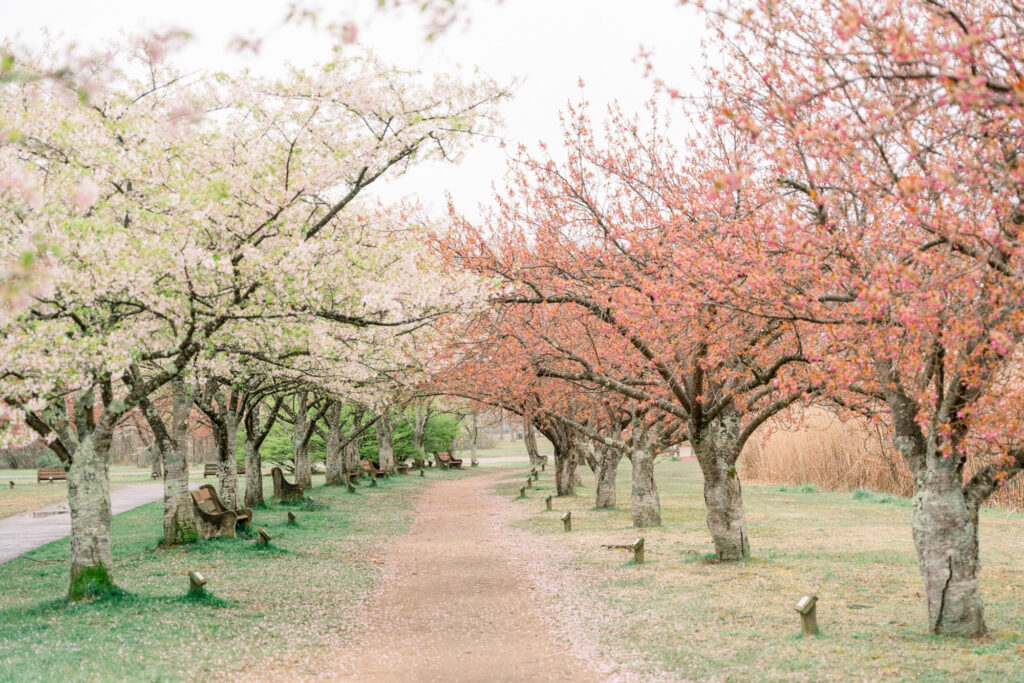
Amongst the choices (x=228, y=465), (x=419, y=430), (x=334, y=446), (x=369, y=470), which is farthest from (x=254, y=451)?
(x=419, y=430)

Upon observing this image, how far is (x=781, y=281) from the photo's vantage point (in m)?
8.31

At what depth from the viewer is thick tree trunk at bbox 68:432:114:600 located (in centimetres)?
1114

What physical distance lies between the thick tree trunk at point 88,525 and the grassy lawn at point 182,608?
321 millimetres

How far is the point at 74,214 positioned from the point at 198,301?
2202 mm

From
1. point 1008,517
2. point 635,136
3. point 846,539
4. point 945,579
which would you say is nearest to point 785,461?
point 1008,517

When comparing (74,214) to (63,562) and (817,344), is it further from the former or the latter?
(817,344)

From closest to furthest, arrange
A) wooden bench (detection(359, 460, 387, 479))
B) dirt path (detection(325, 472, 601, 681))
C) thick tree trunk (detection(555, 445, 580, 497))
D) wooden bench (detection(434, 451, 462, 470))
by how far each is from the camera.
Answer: dirt path (detection(325, 472, 601, 681)) < thick tree trunk (detection(555, 445, 580, 497)) < wooden bench (detection(359, 460, 387, 479)) < wooden bench (detection(434, 451, 462, 470))

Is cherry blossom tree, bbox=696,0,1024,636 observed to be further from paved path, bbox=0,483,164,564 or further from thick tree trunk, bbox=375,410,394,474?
thick tree trunk, bbox=375,410,394,474

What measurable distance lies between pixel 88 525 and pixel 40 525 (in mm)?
14475

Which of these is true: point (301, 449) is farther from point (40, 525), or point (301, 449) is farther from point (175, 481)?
point (175, 481)

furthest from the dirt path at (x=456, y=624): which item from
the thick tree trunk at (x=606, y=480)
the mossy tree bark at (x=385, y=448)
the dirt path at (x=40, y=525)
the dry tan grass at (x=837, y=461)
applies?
the mossy tree bark at (x=385, y=448)

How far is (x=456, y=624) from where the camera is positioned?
10688 mm

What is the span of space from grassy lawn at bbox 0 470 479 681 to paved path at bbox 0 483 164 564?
0.93 m

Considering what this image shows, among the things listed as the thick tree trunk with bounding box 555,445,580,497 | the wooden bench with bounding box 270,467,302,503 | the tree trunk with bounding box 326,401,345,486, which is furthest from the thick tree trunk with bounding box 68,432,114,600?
the tree trunk with bounding box 326,401,345,486
